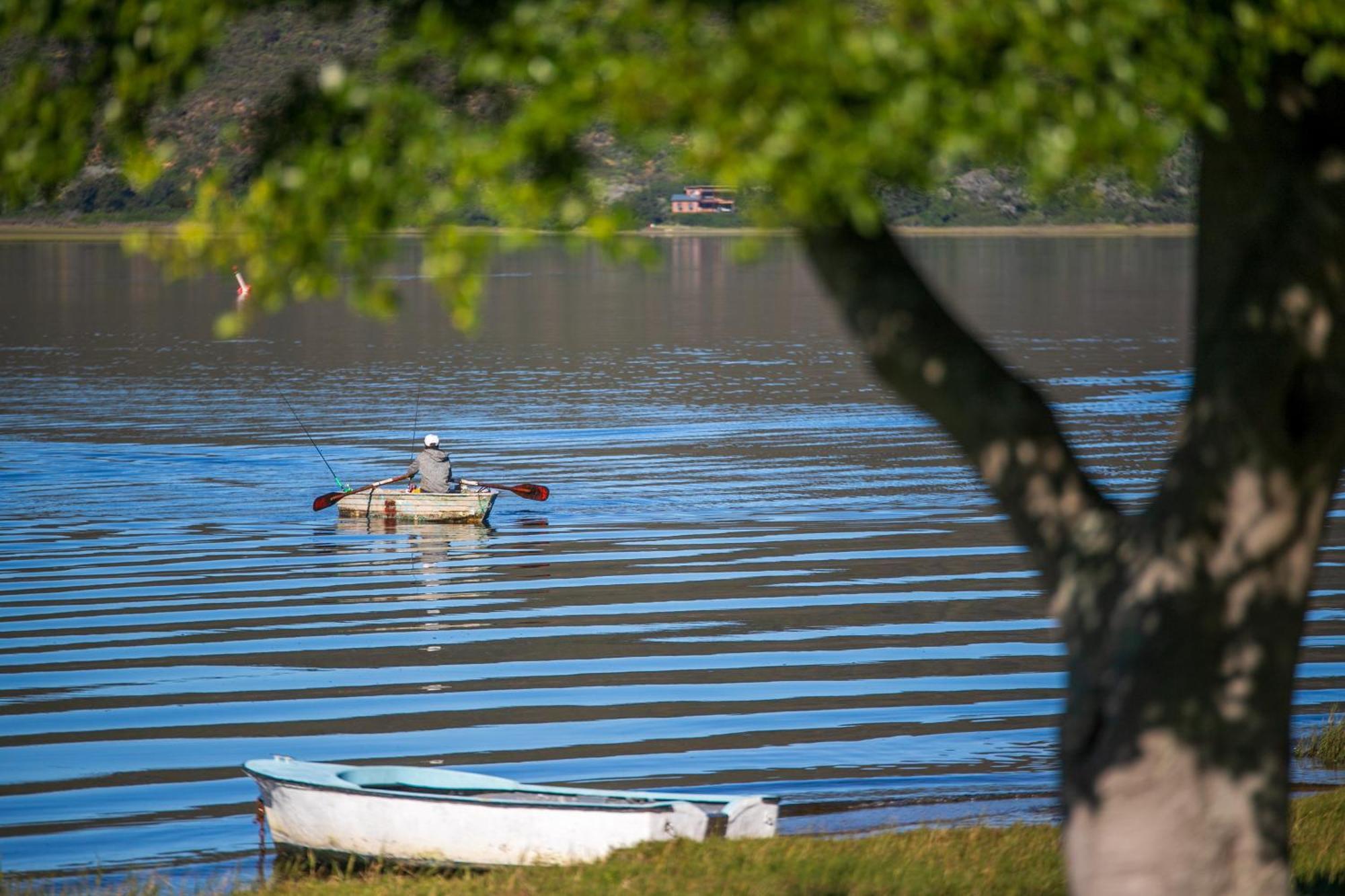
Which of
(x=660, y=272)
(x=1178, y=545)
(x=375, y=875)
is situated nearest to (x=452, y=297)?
(x=1178, y=545)

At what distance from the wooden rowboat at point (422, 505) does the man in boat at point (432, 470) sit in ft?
0.59

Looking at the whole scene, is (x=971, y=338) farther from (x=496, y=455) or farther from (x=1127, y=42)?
(x=496, y=455)

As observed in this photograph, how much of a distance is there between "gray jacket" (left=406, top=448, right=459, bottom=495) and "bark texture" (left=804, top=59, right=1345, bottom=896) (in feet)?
85.5

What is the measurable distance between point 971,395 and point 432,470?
26455 mm

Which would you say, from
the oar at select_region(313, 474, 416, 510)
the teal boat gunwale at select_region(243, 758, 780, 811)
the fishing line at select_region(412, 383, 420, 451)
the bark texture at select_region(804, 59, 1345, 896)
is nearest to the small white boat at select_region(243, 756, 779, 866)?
the teal boat gunwale at select_region(243, 758, 780, 811)

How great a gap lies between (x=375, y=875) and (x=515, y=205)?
7986 mm

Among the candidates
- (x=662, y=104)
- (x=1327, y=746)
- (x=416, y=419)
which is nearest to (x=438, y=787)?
(x=1327, y=746)

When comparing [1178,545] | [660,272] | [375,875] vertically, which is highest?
[660,272]

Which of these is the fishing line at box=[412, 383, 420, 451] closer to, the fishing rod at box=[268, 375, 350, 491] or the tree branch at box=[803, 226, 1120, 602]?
the fishing rod at box=[268, 375, 350, 491]

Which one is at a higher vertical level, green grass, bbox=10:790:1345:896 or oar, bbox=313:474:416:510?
oar, bbox=313:474:416:510

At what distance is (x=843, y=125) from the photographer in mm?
5312

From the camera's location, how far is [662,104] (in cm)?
553

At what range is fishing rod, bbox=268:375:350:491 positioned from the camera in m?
36.6

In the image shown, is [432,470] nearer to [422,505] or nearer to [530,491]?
[422,505]
